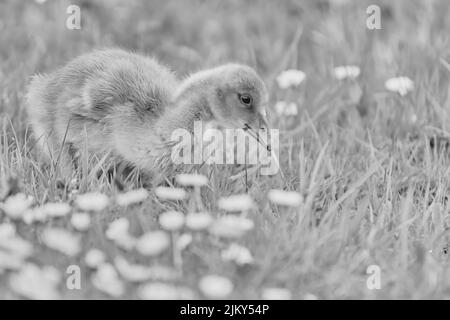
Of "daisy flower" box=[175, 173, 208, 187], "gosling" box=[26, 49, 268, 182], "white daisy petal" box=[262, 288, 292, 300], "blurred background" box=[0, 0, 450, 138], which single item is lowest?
"white daisy petal" box=[262, 288, 292, 300]

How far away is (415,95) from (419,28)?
124cm

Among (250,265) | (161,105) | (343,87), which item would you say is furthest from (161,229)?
(343,87)

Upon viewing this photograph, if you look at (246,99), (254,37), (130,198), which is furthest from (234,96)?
(254,37)

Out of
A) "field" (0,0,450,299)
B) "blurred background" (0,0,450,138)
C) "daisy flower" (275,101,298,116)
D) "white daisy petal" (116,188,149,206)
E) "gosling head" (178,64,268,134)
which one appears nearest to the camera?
"field" (0,0,450,299)

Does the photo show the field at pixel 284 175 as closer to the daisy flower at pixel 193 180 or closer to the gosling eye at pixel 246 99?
the daisy flower at pixel 193 180

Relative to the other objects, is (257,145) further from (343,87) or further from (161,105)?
(343,87)

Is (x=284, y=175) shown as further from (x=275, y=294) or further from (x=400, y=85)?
(x=275, y=294)

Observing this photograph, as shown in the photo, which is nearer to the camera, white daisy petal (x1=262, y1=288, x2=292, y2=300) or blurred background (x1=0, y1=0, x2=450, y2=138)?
white daisy petal (x1=262, y1=288, x2=292, y2=300)

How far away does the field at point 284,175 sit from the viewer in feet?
10.3

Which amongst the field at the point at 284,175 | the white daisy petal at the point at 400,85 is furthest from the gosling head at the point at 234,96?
the white daisy petal at the point at 400,85

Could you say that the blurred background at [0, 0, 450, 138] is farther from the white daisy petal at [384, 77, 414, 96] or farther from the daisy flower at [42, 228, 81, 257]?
the daisy flower at [42, 228, 81, 257]

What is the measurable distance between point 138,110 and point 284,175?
0.83 m

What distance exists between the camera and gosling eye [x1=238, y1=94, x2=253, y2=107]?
162 inches

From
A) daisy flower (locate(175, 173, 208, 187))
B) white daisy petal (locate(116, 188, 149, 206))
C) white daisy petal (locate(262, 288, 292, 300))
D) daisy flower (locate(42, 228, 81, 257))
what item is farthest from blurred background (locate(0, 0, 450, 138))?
white daisy petal (locate(262, 288, 292, 300))
